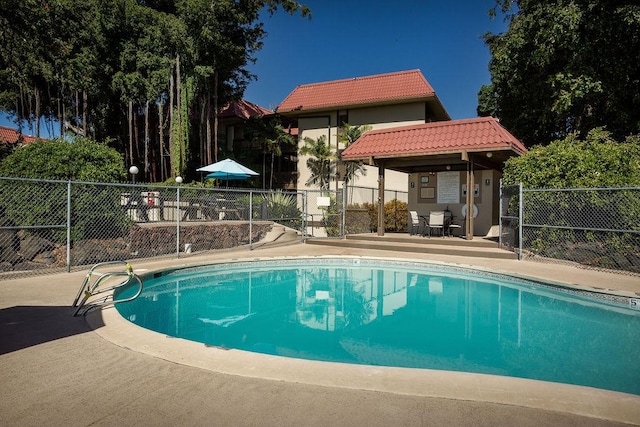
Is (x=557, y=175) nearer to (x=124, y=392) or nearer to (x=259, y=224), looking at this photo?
(x=259, y=224)

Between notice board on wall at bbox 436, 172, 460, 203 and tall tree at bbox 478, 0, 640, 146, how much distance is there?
165 inches

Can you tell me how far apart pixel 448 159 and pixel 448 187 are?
5.65ft

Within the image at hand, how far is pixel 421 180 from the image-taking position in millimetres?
16328

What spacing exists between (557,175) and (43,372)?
34.7 feet

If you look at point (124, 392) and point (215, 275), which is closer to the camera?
point (124, 392)

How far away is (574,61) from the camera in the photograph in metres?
13.5

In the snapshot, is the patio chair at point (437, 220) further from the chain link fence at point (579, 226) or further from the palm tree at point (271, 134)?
the palm tree at point (271, 134)

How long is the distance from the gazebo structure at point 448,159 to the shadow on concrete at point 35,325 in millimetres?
10667

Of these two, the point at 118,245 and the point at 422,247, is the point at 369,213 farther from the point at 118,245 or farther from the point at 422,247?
the point at 118,245

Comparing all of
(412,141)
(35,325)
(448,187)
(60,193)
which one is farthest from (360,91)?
(35,325)

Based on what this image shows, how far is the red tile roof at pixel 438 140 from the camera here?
11.7 meters

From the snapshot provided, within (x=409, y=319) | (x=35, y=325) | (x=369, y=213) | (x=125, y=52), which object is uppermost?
(x=125, y=52)

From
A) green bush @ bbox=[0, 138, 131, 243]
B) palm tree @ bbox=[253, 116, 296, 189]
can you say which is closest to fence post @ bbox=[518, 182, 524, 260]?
Result: green bush @ bbox=[0, 138, 131, 243]

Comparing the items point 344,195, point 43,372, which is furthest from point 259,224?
point 43,372
